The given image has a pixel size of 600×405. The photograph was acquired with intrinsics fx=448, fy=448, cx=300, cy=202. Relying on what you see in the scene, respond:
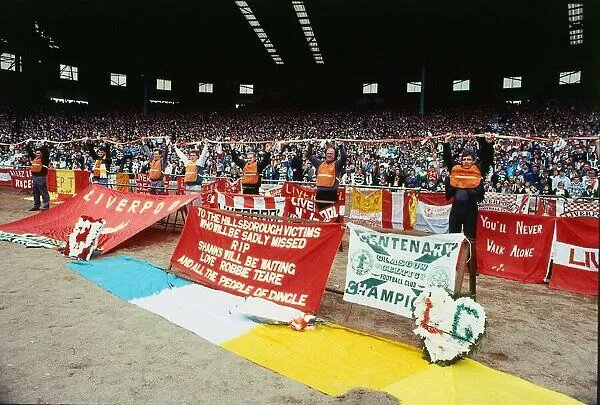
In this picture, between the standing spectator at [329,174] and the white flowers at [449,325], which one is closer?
the white flowers at [449,325]

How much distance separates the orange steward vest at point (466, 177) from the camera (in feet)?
22.0

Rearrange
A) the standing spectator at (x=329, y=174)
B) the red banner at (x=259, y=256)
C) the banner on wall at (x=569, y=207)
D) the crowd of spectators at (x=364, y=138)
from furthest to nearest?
the crowd of spectators at (x=364, y=138) < the banner on wall at (x=569, y=207) < the standing spectator at (x=329, y=174) < the red banner at (x=259, y=256)

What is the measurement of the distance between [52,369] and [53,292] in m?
2.40

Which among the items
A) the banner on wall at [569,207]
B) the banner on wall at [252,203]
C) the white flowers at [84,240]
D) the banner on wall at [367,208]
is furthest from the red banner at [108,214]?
the banner on wall at [569,207]

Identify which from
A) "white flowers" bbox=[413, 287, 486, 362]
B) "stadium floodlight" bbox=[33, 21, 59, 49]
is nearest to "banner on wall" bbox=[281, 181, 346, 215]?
"white flowers" bbox=[413, 287, 486, 362]

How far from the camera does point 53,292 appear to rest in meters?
5.86

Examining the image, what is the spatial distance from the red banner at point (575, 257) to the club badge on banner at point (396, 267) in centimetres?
341

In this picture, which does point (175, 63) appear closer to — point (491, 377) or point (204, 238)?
point (204, 238)

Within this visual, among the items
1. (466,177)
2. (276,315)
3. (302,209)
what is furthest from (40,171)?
(466,177)

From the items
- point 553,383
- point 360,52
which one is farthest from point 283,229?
point 360,52

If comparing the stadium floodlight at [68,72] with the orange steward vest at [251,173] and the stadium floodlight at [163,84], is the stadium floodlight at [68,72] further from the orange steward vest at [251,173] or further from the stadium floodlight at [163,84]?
the orange steward vest at [251,173]

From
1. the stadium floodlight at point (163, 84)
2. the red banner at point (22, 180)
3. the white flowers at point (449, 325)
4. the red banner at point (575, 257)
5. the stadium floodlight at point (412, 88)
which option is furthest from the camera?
the stadium floodlight at point (163, 84)

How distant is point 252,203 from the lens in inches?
390

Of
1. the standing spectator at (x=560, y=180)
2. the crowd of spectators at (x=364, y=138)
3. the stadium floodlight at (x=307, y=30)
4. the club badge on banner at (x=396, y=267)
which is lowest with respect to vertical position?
the club badge on banner at (x=396, y=267)
